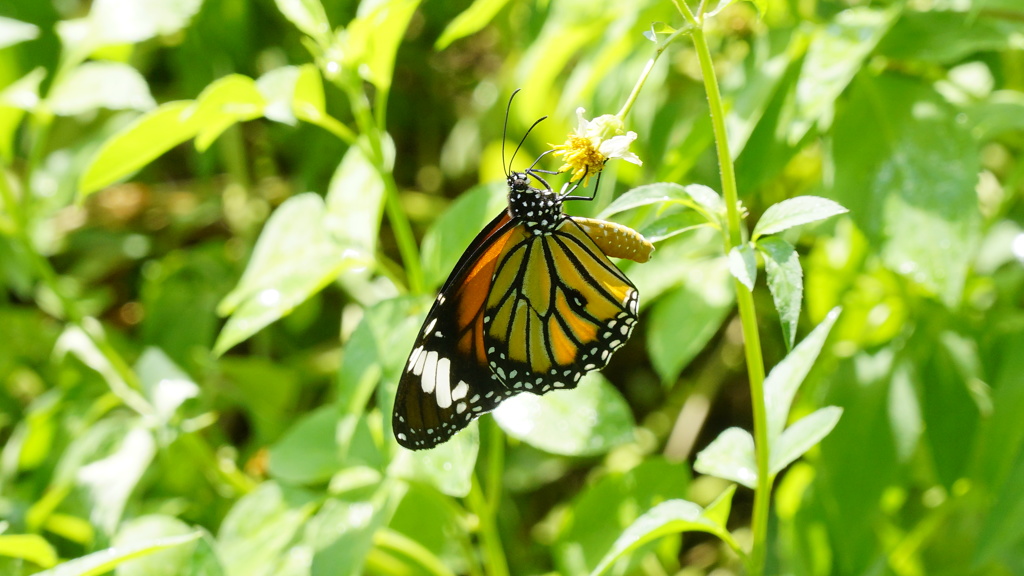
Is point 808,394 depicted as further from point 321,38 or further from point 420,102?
point 420,102

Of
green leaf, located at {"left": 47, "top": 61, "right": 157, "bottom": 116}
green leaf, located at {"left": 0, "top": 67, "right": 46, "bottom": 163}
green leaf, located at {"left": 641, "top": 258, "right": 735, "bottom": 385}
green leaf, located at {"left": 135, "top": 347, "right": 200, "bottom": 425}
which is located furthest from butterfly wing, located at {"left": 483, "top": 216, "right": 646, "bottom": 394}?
green leaf, located at {"left": 0, "top": 67, "right": 46, "bottom": 163}

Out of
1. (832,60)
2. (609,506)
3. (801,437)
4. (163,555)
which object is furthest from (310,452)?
(832,60)

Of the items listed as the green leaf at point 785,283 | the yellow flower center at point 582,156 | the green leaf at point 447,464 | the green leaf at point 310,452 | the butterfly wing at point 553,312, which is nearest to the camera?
the green leaf at point 785,283

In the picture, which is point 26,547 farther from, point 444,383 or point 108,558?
point 444,383

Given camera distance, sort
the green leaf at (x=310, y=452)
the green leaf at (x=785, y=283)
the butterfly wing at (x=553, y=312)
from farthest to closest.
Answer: the green leaf at (x=310, y=452) → the butterfly wing at (x=553, y=312) → the green leaf at (x=785, y=283)

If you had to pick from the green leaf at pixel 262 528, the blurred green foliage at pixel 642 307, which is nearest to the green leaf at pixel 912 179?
the blurred green foliage at pixel 642 307

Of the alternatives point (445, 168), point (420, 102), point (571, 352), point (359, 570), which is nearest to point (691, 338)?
point (571, 352)

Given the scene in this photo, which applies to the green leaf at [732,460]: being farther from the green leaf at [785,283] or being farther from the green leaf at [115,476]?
the green leaf at [115,476]
